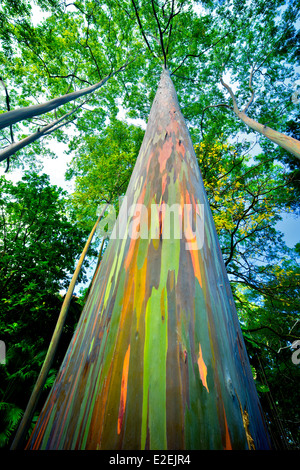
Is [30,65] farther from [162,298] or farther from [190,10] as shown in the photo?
[162,298]

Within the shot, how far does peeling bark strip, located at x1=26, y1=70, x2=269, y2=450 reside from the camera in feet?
1.12

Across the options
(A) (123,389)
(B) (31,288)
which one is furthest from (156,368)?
(B) (31,288)

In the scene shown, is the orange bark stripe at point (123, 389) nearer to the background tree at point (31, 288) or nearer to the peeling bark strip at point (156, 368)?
the peeling bark strip at point (156, 368)

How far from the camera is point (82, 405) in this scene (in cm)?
42

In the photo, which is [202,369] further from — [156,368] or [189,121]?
[189,121]

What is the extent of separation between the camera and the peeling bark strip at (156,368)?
343mm

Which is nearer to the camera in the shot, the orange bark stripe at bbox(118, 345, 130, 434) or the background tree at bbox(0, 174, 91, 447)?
the orange bark stripe at bbox(118, 345, 130, 434)

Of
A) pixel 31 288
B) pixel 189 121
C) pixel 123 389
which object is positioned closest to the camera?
pixel 123 389

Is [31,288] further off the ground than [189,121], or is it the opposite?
[189,121]

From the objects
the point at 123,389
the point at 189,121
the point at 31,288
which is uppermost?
the point at 189,121

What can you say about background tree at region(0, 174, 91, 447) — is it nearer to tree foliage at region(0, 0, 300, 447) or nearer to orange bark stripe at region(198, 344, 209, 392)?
tree foliage at region(0, 0, 300, 447)

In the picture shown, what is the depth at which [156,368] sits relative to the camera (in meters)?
0.40

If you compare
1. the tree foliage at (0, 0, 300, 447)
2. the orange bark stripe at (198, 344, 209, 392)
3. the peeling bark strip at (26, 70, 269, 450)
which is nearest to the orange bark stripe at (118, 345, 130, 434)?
the peeling bark strip at (26, 70, 269, 450)

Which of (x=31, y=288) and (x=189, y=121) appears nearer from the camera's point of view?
(x=31, y=288)
